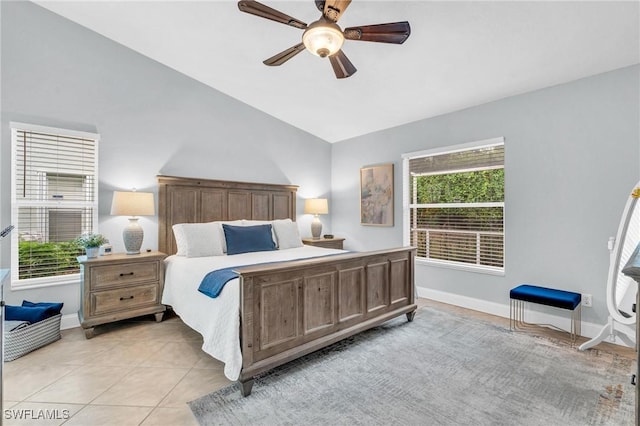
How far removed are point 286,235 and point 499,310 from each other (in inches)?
111

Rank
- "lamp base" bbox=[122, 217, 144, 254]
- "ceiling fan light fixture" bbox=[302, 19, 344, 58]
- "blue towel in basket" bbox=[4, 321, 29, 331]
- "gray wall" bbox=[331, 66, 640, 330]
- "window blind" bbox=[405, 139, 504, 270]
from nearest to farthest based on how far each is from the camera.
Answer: "ceiling fan light fixture" bbox=[302, 19, 344, 58] < "blue towel in basket" bbox=[4, 321, 29, 331] < "gray wall" bbox=[331, 66, 640, 330] < "lamp base" bbox=[122, 217, 144, 254] < "window blind" bbox=[405, 139, 504, 270]

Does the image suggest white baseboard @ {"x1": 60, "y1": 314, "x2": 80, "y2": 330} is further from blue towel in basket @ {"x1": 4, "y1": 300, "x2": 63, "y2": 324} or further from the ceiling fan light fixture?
the ceiling fan light fixture

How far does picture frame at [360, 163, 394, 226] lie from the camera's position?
485 centimetres

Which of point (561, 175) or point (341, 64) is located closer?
point (341, 64)

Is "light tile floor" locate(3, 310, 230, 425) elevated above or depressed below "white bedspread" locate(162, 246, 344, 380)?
below

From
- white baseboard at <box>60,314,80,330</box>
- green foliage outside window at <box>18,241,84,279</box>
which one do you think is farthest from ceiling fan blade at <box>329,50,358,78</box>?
white baseboard at <box>60,314,80,330</box>

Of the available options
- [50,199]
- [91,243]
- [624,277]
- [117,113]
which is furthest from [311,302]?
[117,113]

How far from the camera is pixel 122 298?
321cm

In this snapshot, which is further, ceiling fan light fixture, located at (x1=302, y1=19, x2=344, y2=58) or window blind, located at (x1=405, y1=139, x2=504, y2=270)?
window blind, located at (x1=405, y1=139, x2=504, y2=270)

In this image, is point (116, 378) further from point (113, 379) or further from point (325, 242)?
point (325, 242)

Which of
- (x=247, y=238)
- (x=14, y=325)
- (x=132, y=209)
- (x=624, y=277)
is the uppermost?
(x=132, y=209)

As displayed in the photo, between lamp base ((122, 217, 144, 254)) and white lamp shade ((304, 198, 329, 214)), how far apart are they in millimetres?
2521

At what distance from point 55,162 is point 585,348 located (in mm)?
5525

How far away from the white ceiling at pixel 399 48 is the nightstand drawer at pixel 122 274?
8.21ft
